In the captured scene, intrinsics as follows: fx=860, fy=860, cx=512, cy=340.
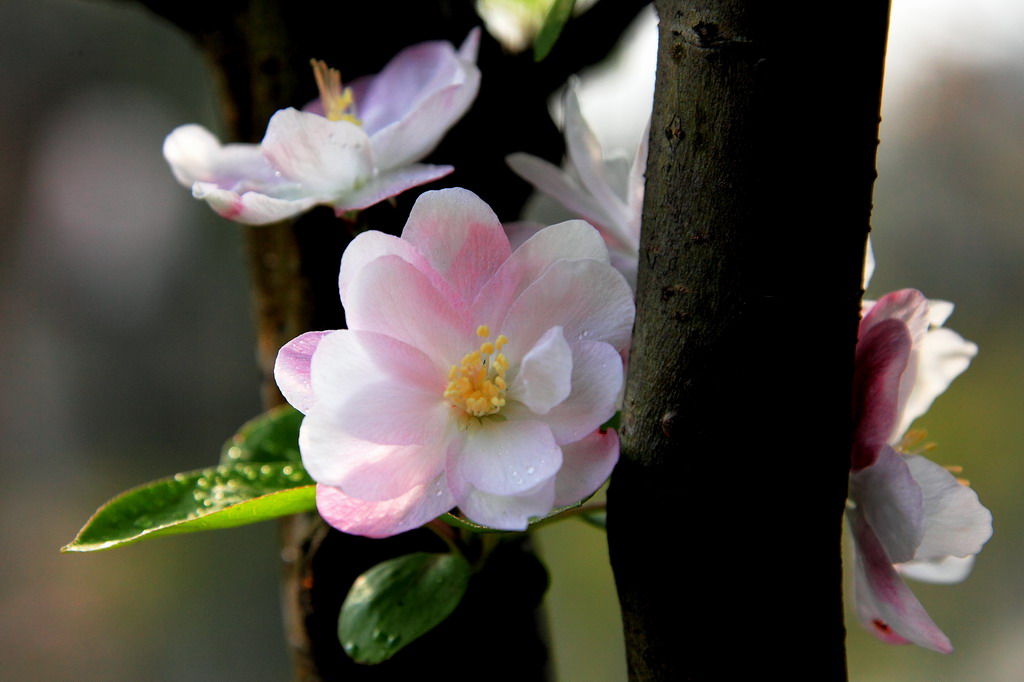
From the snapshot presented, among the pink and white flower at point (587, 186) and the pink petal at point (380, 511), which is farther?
the pink and white flower at point (587, 186)

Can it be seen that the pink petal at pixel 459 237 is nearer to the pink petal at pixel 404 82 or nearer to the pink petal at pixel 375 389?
the pink petal at pixel 375 389

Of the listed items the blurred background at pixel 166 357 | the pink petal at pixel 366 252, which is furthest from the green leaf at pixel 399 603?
the blurred background at pixel 166 357

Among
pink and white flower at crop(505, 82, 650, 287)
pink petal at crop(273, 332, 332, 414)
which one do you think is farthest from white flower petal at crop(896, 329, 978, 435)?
pink petal at crop(273, 332, 332, 414)

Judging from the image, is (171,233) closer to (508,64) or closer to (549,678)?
(508,64)

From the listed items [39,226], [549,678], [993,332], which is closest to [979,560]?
[993,332]

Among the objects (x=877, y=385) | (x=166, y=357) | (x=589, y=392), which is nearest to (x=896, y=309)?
(x=877, y=385)

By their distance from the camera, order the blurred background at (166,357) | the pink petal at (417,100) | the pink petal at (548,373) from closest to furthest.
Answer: the pink petal at (548,373)
the pink petal at (417,100)
the blurred background at (166,357)
